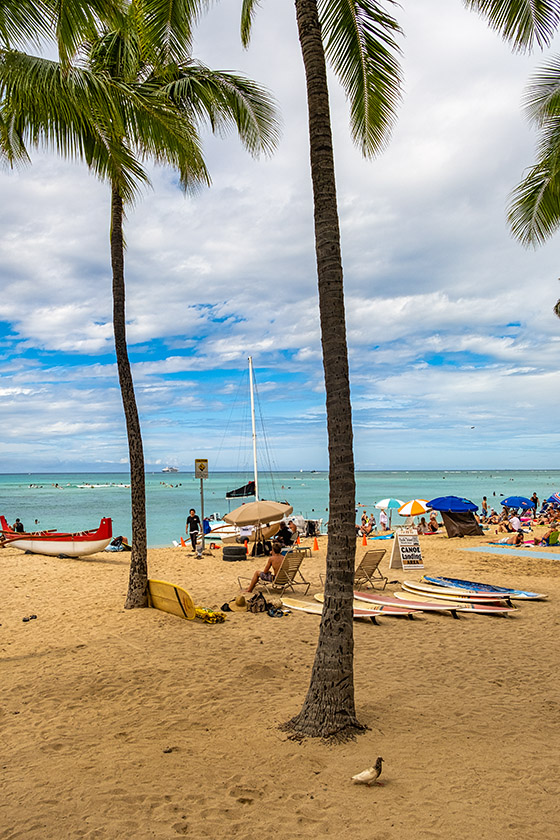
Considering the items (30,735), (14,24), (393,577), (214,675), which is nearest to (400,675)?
(214,675)

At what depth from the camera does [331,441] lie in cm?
457

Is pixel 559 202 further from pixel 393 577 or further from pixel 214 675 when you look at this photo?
pixel 214 675

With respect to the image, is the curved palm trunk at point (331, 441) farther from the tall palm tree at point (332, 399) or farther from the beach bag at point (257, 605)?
the beach bag at point (257, 605)

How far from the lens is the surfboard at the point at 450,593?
944cm

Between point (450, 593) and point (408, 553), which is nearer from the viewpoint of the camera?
point (450, 593)

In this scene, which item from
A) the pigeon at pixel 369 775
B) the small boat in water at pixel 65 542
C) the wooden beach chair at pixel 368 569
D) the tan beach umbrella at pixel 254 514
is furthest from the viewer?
the small boat in water at pixel 65 542

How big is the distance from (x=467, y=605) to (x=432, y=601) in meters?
0.62

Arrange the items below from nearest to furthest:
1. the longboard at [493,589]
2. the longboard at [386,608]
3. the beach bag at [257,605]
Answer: the longboard at [386,608] < the beach bag at [257,605] < the longboard at [493,589]

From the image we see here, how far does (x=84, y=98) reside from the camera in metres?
5.86

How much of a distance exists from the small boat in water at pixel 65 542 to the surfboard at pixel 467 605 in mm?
8645

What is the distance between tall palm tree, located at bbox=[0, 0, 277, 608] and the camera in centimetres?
571

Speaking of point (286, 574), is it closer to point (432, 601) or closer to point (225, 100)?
point (432, 601)

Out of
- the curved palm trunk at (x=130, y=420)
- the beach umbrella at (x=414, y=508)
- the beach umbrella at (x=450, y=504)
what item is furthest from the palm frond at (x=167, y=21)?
the beach umbrella at (x=414, y=508)

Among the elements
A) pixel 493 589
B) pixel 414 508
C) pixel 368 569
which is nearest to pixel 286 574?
pixel 368 569
